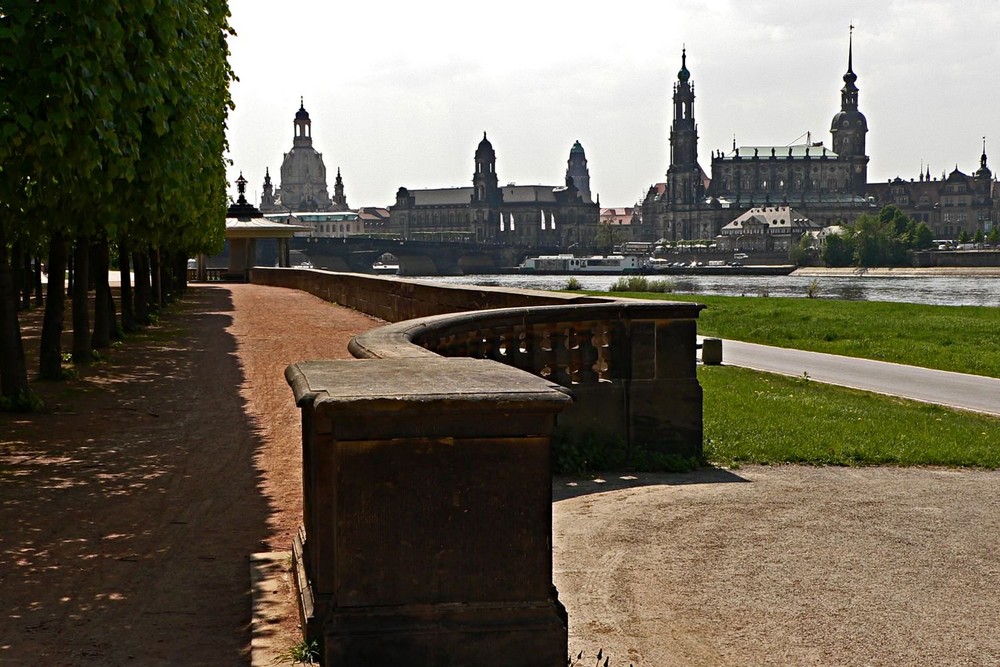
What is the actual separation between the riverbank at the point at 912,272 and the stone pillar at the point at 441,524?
447 ft

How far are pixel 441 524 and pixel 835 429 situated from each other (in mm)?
8865

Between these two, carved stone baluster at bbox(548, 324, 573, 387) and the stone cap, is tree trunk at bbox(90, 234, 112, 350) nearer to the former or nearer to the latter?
carved stone baluster at bbox(548, 324, 573, 387)

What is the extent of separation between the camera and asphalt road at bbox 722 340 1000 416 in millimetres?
15789

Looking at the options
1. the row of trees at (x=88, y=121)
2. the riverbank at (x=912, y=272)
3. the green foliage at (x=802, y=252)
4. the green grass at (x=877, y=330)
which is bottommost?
the riverbank at (x=912, y=272)

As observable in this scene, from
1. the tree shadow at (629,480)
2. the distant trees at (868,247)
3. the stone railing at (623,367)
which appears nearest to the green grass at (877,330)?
the stone railing at (623,367)

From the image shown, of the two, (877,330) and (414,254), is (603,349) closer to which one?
(877,330)

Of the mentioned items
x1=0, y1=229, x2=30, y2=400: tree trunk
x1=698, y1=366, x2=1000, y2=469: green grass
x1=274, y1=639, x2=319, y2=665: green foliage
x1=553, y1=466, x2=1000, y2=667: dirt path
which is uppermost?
x1=0, y1=229, x2=30, y2=400: tree trunk

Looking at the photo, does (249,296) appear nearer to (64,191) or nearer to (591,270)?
(64,191)

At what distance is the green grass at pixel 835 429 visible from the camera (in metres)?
10.9

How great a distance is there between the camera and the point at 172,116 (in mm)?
11898

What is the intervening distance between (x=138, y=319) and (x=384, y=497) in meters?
22.0

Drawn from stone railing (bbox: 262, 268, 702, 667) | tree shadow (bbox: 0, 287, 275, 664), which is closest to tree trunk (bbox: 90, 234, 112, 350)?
tree shadow (bbox: 0, 287, 275, 664)

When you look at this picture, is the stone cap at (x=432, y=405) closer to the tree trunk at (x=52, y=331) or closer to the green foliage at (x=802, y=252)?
the tree trunk at (x=52, y=331)

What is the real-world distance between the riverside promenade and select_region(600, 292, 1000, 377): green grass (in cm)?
1177
